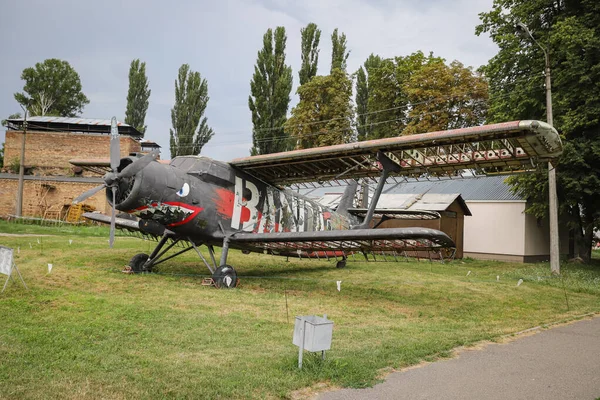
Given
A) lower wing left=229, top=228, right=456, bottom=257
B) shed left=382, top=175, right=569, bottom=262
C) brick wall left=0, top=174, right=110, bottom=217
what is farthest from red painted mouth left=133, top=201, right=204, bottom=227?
brick wall left=0, top=174, right=110, bottom=217

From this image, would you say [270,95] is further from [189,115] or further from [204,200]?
[204,200]

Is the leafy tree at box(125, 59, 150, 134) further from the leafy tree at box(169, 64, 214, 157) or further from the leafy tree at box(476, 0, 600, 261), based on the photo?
the leafy tree at box(476, 0, 600, 261)

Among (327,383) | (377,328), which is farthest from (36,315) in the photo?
(377,328)

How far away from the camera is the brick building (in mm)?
38844

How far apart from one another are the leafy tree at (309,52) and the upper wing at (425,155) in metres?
28.9

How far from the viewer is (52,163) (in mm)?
40719

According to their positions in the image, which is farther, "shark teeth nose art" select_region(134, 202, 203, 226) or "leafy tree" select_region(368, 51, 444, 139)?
"leafy tree" select_region(368, 51, 444, 139)

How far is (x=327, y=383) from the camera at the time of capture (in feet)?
16.3

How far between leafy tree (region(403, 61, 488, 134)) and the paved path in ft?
92.1

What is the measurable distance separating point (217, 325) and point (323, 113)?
31919 millimetres

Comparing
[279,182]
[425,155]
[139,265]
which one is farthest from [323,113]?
[139,265]

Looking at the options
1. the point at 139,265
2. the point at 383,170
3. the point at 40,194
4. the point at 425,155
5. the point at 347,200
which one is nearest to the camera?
the point at 383,170

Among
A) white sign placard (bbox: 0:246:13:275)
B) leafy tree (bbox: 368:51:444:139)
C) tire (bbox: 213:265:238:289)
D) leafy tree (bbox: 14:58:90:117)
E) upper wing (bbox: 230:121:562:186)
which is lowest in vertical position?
tire (bbox: 213:265:238:289)

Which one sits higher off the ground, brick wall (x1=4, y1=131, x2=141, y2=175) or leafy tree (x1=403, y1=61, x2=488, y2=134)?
leafy tree (x1=403, y1=61, x2=488, y2=134)
